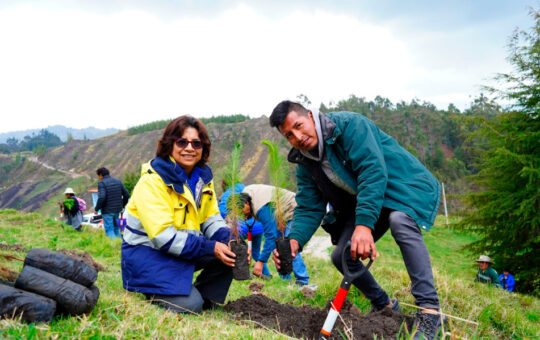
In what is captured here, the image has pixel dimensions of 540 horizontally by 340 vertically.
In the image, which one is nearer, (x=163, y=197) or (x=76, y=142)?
(x=163, y=197)

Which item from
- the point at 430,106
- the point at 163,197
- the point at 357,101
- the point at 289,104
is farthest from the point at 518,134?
the point at 430,106

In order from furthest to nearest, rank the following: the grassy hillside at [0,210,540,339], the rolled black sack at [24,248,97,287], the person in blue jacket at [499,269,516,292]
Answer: the person in blue jacket at [499,269,516,292]
the rolled black sack at [24,248,97,287]
the grassy hillside at [0,210,540,339]

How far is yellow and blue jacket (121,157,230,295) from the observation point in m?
3.22

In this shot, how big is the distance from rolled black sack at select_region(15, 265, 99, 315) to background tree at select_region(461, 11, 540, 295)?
9487 millimetres

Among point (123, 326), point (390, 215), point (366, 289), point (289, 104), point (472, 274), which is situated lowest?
point (472, 274)

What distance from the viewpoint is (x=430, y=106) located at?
3494 inches

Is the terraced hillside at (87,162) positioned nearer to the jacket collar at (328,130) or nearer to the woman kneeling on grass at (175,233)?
the woman kneeling on grass at (175,233)

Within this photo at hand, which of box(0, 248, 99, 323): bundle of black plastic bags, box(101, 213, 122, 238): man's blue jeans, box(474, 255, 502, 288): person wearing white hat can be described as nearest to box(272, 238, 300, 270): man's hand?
box(0, 248, 99, 323): bundle of black plastic bags

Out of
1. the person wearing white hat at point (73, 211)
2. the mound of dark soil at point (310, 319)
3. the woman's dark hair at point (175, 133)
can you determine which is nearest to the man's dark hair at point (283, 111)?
the woman's dark hair at point (175, 133)

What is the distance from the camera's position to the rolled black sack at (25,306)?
2129mm

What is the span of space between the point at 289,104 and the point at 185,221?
4.74 ft

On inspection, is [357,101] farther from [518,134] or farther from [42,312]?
[42,312]

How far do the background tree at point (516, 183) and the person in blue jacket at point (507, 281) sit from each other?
1.11 feet

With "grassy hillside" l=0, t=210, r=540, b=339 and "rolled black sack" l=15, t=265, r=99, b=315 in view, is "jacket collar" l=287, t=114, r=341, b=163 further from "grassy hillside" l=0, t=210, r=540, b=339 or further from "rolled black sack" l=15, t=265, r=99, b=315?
"rolled black sack" l=15, t=265, r=99, b=315
